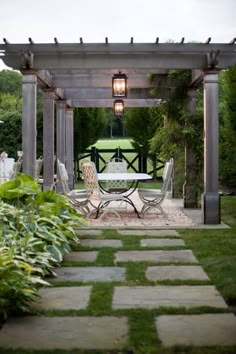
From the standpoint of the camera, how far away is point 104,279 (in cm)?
441

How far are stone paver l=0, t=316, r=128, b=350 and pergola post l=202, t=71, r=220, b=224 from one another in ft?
15.4

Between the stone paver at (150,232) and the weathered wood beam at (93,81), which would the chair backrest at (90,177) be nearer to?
the stone paver at (150,232)

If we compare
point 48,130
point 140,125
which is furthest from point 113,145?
point 48,130

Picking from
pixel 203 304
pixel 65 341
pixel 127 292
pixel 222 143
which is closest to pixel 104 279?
pixel 127 292

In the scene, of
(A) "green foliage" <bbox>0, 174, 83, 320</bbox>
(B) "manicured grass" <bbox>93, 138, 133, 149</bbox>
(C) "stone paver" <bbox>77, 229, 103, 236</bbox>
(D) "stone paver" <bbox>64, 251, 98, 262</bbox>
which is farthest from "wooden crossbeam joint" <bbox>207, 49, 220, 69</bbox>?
(B) "manicured grass" <bbox>93, 138, 133, 149</bbox>

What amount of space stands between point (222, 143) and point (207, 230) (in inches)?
170

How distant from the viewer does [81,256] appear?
17.8ft

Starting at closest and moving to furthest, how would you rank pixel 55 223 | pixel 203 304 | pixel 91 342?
1. pixel 91 342
2. pixel 203 304
3. pixel 55 223

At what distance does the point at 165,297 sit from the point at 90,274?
0.97m

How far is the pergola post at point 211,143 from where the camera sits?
7801mm

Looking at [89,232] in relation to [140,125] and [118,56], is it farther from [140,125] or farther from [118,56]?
[140,125]

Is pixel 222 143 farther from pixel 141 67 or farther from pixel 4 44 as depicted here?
pixel 4 44

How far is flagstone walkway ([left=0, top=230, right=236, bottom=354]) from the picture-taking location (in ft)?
9.66

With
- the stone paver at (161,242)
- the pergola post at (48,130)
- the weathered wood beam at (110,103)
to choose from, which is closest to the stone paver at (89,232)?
the stone paver at (161,242)
